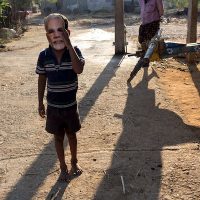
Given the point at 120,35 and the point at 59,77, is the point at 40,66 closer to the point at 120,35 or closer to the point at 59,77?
the point at 59,77

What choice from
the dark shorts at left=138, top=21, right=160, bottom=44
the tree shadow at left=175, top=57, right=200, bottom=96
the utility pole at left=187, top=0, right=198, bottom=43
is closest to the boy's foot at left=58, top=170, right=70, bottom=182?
the tree shadow at left=175, top=57, right=200, bottom=96

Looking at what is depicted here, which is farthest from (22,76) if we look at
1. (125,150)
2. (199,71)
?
(125,150)

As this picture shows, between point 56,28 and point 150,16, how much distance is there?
516cm

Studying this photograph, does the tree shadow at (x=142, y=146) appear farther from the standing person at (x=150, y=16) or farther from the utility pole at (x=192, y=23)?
the utility pole at (x=192, y=23)

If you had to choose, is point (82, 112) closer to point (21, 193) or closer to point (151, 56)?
point (151, 56)

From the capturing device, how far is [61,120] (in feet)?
12.7

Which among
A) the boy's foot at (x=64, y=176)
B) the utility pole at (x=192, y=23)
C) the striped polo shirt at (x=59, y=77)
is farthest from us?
the utility pole at (x=192, y=23)

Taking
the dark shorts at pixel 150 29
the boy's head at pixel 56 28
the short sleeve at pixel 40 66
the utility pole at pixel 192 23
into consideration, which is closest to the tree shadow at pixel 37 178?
the short sleeve at pixel 40 66

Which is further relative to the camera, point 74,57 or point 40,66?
point 40,66

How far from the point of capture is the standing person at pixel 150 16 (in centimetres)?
832

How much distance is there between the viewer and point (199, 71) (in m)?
8.75

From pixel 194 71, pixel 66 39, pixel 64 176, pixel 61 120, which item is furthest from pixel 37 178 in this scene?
pixel 194 71

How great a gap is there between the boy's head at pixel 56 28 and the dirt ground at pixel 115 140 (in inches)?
52.9

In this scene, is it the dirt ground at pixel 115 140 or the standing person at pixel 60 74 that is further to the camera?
the dirt ground at pixel 115 140
